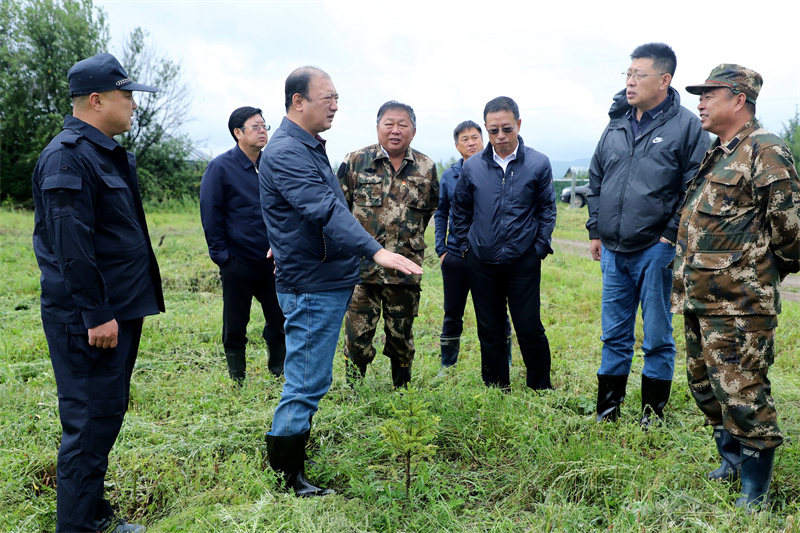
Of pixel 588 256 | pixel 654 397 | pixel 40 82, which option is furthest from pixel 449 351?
pixel 40 82

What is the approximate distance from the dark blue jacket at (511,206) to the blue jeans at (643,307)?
47 cm

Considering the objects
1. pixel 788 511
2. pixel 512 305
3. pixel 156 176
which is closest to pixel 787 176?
pixel 788 511

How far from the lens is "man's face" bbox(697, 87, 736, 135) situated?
8.71ft

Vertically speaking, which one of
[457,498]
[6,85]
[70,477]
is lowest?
[457,498]

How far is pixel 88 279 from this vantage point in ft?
7.13

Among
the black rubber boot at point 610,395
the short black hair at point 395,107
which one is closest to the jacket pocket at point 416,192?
the short black hair at point 395,107

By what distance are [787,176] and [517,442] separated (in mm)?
1856

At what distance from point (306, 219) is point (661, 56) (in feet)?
7.61

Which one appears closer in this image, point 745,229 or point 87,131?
point 87,131

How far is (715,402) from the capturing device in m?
2.83

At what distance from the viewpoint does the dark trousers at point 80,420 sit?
2.22m

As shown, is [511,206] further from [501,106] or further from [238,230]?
[238,230]

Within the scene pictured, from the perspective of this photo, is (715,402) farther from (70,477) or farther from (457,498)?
(70,477)

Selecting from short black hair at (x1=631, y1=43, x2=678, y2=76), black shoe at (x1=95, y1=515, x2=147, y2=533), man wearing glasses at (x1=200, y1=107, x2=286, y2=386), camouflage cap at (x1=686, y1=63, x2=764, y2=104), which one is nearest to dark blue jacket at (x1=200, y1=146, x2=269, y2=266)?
man wearing glasses at (x1=200, y1=107, x2=286, y2=386)
